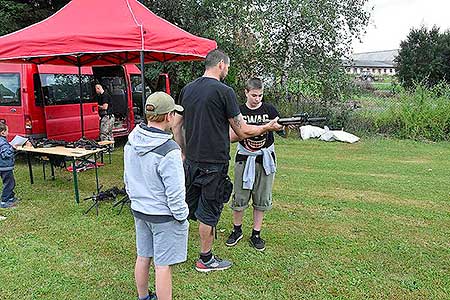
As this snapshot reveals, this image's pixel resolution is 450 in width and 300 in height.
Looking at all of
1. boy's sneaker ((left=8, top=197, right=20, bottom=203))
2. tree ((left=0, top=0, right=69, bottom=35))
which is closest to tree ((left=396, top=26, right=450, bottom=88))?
tree ((left=0, top=0, right=69, bottom=35))

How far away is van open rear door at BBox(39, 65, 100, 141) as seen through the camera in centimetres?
670

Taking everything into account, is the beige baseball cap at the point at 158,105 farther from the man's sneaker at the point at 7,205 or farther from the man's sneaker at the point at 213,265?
the man's sneaker at the point at 7,205

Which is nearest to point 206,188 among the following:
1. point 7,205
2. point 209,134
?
point 209,134

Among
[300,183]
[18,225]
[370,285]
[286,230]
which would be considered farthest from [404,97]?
[18,225]

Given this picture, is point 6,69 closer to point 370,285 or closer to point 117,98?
point 117,98

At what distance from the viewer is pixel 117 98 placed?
345 inches

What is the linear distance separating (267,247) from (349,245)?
755 millimetres

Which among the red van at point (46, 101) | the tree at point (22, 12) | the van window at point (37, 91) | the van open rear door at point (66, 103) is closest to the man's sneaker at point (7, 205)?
the red van at point (46, 101)

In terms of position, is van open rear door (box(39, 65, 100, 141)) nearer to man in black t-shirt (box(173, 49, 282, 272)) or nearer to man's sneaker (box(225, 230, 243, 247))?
man's sneaker (box(225, 230, 243, 247))

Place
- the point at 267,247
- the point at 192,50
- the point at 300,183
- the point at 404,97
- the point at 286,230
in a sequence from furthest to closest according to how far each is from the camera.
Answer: the point at 404,97 → the point at 300,183 → the point at 192,50 → the point at 286,230 → the point at 267,247

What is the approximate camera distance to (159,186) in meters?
2.31

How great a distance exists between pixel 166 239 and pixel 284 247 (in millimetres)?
1622

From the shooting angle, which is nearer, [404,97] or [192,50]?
[192,50]

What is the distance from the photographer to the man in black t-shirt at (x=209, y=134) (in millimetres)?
2951
